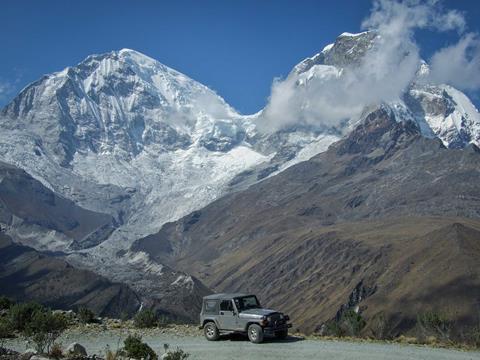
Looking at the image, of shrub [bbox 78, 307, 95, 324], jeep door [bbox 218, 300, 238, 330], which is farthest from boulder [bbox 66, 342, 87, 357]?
shrub [bbox 78, 307, 95, 324]

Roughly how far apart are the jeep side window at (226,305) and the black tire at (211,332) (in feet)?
3.90

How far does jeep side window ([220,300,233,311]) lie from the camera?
3706cm

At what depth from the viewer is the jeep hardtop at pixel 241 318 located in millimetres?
35594

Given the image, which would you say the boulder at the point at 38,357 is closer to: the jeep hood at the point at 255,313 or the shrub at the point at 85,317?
the jeep hood at the point at 255,313

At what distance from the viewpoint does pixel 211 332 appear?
37625mm

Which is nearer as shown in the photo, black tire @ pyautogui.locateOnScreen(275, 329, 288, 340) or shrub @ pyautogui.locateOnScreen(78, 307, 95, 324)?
black tire @ pyautogui.locateOnScreen(275, 329, 288, 340)

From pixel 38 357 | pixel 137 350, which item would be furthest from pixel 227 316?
pixel 38 357

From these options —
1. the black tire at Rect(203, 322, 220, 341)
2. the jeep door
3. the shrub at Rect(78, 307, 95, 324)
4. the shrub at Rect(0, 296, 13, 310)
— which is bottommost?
the black tire at Rect(203, 322, 220, 341)

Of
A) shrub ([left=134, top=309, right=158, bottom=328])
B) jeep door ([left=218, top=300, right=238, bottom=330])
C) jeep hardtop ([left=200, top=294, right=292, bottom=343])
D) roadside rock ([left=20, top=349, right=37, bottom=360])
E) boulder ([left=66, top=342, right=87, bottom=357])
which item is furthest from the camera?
shrub ([left=134, top=309, right=158, bottom=328])

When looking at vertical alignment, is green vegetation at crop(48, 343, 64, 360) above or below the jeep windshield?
below

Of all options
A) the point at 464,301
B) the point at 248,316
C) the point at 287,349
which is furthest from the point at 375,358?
the point at 464,301

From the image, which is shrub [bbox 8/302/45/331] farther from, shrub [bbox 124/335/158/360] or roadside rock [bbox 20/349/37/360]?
shrub [bbox 124/335/158/360]

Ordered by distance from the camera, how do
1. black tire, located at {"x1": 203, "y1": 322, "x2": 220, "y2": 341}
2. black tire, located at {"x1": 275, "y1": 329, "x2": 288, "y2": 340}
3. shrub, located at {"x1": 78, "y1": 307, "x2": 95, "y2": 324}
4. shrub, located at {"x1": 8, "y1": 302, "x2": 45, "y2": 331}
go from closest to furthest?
black tire, located at {"x1": 275, "y1": 329, "x2": 288, "y2": 340}, black tire, located at {"x1": 203, "y1": 322, "x2": 220, "y2": 341}, shrub, located at {"x1": 8, "y1": 302, "x2": 45, "y2": 331}, shrub, located at {"x1": 78, "y1": 307, "x2": 95, "y2": 324}

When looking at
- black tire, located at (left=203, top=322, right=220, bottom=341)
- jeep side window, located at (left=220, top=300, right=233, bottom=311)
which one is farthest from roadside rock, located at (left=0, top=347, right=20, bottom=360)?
jeep side window, located at (left=220, top=300, right=233, bottom=311)
